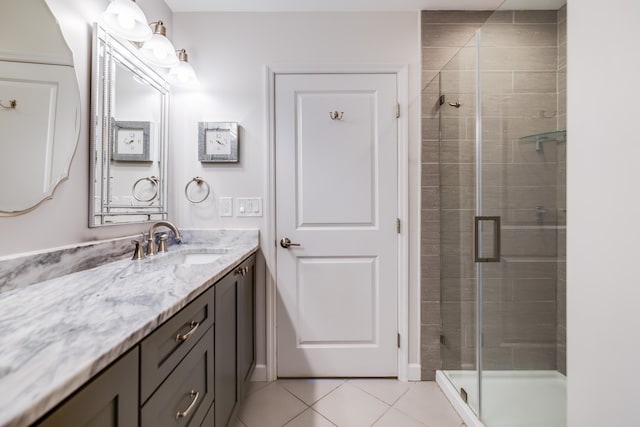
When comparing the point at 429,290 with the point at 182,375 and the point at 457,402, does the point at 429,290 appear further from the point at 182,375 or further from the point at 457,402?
the point at 182,375

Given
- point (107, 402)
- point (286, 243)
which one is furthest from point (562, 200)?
point (107, 402)

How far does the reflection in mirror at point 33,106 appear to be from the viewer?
0.82 m

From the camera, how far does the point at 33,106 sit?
0.89 m

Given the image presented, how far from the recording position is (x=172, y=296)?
2.42 ft

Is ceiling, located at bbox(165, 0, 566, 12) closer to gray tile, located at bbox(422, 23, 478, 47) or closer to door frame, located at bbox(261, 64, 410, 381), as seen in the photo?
gray tile, located at bbox(422, 23, 478, 47)

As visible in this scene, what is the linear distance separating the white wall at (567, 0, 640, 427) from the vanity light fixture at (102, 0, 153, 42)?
165 cm

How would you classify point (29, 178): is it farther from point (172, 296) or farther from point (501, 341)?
point (501, 341)

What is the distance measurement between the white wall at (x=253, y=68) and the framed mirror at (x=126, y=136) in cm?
16

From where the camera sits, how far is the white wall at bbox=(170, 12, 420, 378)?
174 centimetres

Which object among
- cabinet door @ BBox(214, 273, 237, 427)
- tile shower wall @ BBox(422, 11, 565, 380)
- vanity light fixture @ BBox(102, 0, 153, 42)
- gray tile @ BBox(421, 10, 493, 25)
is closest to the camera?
cabinet door @ BBox(214, 273, 237, 427)

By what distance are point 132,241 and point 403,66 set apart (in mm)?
1956

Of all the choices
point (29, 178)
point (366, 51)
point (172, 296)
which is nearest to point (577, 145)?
point (172, 296)

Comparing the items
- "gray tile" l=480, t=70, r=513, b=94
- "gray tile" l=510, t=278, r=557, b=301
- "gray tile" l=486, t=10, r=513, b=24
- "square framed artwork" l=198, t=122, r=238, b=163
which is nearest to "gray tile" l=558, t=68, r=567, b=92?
"gray tile" l=480, t=70, r=513, b=94

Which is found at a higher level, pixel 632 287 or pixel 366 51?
pixel 366 51
